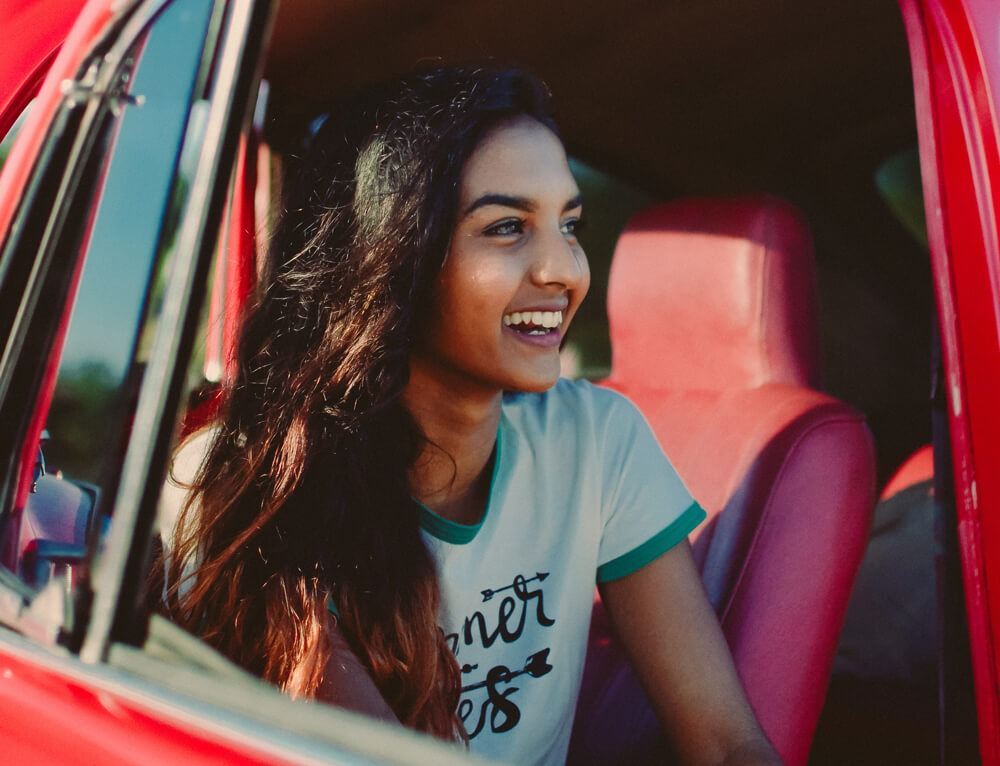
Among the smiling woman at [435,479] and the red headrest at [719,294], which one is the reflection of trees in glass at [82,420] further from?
the red headrest at [719,294]

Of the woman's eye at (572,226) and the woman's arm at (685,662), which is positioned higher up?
the woman's eye at (572,226)

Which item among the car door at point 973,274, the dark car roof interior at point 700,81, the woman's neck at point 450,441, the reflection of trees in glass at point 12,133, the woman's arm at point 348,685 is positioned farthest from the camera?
the dark car roof interior at point 700,81

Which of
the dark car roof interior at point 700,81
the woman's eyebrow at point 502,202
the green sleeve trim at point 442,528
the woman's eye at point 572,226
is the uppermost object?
the dark car roof interior at point 700,81

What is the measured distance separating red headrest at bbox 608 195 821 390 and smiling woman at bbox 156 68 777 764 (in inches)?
17.3

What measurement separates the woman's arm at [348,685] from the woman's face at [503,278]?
1.46 ft

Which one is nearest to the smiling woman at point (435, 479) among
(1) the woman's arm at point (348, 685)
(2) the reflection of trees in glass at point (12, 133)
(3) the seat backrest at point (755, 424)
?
(1) the woman's arm at point (348, 685)

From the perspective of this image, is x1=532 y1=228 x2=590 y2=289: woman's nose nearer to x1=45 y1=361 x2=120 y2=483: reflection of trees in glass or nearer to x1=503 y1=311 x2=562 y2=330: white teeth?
x1=503 y1=311 x2=562 y2=330: white teeth

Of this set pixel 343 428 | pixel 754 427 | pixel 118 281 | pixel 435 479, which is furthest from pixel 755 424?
pixel 118 281

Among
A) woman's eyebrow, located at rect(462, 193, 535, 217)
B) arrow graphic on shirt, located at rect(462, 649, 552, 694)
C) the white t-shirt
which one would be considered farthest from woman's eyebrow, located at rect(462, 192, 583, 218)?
arrow graphic on shirt, located at rect(462, 649, 552, 694)

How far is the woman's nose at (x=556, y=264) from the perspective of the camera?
4.42ft

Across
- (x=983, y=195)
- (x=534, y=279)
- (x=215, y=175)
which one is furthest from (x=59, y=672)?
(x=983, y=195)

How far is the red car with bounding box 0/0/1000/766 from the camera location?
0.83 metres

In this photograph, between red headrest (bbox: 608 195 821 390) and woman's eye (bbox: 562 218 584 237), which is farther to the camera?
red headrest (bbox: 608 195 821 390)

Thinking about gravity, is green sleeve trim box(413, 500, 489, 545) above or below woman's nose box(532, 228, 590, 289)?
below
